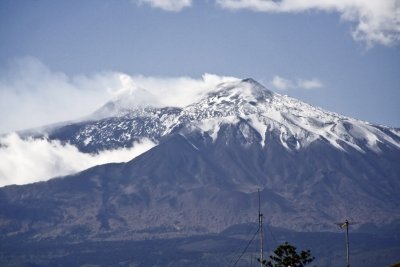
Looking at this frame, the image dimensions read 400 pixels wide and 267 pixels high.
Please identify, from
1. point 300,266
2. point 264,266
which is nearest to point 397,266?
point 300,266

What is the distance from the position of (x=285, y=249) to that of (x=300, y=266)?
2206 mm

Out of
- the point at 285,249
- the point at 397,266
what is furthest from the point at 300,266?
the point at 397,266

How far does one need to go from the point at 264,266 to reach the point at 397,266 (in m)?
15.9

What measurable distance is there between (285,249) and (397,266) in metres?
10.9

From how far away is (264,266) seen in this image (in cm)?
10544

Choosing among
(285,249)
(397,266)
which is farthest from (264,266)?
(397,266)

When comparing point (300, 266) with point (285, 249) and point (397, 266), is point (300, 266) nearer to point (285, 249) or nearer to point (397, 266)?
point (285, 249)

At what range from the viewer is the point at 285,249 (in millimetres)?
98375

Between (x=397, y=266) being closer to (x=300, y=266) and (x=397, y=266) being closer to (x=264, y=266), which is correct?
(x=300, y=266)

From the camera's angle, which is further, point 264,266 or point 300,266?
point 264,266

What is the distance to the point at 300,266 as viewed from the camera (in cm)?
9838

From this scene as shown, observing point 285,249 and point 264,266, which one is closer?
point 285,249

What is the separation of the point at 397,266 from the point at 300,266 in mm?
9429
